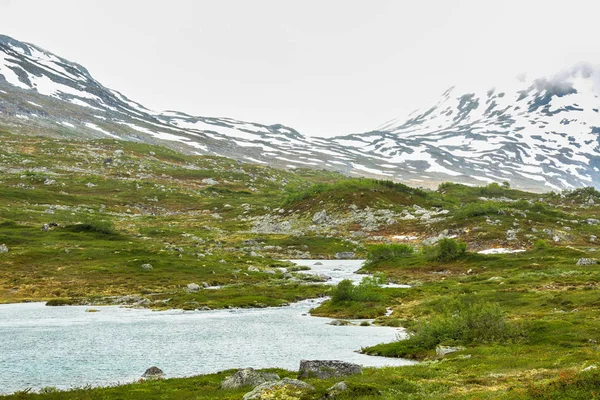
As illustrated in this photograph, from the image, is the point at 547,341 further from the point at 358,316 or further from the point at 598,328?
the point at 358,316

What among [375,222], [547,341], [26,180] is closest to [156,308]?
[547,341]

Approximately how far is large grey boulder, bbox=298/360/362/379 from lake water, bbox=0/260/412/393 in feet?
23.2

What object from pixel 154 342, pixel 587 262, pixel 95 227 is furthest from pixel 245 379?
pixel 95 227

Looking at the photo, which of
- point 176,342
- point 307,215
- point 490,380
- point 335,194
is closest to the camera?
point 490,380

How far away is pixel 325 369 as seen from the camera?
3422 centimetres

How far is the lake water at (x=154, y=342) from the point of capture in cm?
4075

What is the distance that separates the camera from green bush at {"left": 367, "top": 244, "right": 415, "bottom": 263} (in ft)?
380

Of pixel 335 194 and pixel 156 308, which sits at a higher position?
pixel 335 194

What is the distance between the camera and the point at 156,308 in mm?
71562

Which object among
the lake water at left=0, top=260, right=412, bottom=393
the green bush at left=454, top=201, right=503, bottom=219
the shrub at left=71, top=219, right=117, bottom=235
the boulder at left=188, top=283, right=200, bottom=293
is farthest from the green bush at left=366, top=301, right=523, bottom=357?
the green bush at left=454, top=201, right=503, bottom=219

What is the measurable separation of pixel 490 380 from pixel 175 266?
79.5 meters

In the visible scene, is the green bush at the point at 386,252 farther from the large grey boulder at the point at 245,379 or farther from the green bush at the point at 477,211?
the large grey boulder at the point at 245,379

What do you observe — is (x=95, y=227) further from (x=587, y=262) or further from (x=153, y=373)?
(x=587, y=262)

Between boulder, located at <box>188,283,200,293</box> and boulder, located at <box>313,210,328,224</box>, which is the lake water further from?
boulder, located at <box>313,210,328,224</box>
